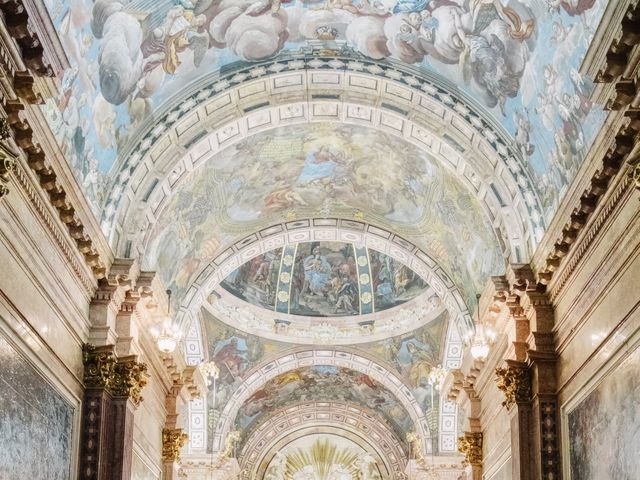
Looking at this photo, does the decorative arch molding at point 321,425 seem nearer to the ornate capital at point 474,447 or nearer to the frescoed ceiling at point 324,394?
the frescoed ceiling at point 324,394

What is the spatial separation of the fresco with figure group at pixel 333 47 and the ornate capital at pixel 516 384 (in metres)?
2.93

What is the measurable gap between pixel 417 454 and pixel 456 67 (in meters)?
22.0

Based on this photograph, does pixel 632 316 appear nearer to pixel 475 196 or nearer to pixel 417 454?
pixel 475 196

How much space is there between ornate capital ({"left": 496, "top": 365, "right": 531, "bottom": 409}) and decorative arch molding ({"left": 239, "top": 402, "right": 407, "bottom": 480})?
23915 millimetres

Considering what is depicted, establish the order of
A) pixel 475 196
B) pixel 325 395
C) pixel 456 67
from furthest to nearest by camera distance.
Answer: pixel 325 395 → pixel 475 196 → pixel 456 67

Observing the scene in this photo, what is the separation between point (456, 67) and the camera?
19344 mm

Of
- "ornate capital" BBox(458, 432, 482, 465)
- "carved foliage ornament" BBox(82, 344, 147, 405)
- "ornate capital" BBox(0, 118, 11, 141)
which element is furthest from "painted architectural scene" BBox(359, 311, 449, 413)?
"ornate capital" BBox(0, 118, 11, 141)

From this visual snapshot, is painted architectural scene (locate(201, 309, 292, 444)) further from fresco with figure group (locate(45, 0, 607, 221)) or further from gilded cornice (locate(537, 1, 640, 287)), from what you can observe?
gilded cornice (locate(537, 1, 640, 287))

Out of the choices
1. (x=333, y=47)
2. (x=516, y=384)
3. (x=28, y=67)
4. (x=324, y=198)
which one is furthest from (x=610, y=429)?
(x=324, y=198)

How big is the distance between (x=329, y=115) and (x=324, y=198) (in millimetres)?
4827

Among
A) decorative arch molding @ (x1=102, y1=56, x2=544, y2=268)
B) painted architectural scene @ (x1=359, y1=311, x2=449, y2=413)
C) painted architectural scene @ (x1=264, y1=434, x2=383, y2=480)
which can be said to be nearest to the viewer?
decorative arch molding @ (x1=102, y1=56, x2=544, y2=268)

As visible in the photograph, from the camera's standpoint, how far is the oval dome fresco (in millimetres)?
35750

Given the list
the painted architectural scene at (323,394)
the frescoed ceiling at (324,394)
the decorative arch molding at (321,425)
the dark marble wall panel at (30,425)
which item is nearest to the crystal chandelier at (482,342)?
the dark marble wall panel at (30,425)

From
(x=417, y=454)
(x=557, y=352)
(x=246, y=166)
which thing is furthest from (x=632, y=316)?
(x=417, y=454)
